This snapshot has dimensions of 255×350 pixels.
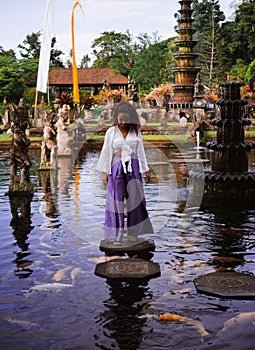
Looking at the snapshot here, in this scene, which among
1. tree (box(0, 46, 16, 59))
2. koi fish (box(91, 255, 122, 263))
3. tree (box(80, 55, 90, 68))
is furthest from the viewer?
tree (box(80, 55, 90, 68))

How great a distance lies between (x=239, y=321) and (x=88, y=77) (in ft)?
186

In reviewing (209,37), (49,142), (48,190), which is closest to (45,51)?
(49,142)

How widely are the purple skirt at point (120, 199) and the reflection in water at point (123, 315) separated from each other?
1.41 meters

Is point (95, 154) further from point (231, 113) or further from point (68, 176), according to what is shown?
point (231, 113)

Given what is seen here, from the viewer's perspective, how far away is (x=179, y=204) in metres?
10.1

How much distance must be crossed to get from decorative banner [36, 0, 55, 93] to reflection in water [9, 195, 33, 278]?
21243 millimetres

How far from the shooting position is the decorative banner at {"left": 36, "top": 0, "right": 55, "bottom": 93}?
31000 millimetres

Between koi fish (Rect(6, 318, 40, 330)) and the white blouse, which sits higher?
the white blouse

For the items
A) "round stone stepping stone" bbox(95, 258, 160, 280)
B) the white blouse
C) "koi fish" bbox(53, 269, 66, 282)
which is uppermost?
the white blouse

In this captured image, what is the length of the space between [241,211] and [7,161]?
11528 millimetres

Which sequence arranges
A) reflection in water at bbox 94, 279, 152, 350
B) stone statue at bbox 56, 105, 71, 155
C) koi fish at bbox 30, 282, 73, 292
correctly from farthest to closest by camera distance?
stone statue at bbox 56, 105, 71, 155 → koi fish at bbox 30, 282, 73, 292 → reflection in water at bbox 94, 279, 152, 350

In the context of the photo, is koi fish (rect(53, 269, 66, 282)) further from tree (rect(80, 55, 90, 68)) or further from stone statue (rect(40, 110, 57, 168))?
tree (rect(80, 55, 90, 68))

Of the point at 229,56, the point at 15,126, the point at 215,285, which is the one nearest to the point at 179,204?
the point at 15,126

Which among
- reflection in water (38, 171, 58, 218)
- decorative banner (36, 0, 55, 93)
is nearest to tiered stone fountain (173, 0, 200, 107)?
decorative banner (36, 0, 55, 93)
